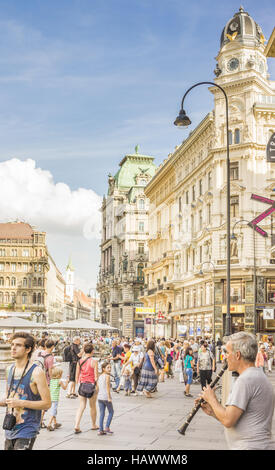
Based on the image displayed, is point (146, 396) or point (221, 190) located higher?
point (221, 190)

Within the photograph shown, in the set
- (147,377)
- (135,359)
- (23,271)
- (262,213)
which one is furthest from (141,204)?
(147,377)

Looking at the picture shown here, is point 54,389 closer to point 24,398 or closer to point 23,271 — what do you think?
point 24,398

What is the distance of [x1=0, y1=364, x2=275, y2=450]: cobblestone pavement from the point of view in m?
10.4

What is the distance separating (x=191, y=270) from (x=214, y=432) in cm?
4465

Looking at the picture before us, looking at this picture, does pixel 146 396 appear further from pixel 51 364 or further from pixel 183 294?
pixel 183 294

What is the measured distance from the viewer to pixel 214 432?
12.2m

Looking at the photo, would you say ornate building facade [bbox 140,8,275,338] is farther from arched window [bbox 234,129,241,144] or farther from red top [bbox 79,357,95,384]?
red top [bbox 79,357,95,384]

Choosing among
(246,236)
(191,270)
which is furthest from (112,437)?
(191,270)

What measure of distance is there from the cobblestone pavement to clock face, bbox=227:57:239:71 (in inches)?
1475

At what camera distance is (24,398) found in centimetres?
570

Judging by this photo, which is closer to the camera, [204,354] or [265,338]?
[204,354]

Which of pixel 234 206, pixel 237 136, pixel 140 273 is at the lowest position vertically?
pixel 140 273

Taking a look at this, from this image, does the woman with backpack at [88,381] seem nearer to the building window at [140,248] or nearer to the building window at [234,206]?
the building window at [234,206]

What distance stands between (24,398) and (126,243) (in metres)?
99.5
